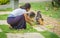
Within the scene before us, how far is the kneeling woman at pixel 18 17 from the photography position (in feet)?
16.8

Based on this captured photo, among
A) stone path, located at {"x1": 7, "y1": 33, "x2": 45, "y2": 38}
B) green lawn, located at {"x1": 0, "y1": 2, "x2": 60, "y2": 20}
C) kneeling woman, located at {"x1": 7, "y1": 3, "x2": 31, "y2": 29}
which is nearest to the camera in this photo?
stone path, located at {"x1": 7, "y1": 33, "x2": 45, "y2": 38}

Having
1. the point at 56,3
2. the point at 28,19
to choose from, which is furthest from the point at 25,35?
the point at 56,3

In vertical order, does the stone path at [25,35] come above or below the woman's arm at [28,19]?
below

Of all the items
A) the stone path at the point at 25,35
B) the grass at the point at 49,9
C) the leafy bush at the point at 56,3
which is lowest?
the stone path at the point at 25,35

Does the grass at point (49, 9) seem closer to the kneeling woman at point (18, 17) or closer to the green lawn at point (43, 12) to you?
the green lawn at point (43, 12)

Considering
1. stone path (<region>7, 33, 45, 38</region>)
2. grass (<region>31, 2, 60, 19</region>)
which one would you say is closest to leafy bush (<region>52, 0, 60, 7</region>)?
grass (<region>31, 2, 60, 19</region>)

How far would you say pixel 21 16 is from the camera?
5.13m

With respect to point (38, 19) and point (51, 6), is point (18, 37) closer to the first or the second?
point (38, 19)

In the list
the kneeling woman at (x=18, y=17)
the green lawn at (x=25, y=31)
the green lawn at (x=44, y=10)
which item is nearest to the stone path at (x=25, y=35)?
the green lawn at (x=25, y=31)

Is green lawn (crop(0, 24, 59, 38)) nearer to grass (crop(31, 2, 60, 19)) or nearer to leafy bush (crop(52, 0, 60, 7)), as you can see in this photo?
grass (crop(31, 2, 60, 19))

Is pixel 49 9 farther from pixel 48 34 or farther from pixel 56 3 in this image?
pixel 48 34

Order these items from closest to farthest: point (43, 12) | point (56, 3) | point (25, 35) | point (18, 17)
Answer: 1. point (25, 35)
2. point (18, 17)
3. point (43, 12)
4. point (56, 3)

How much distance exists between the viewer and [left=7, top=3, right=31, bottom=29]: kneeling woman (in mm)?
5117

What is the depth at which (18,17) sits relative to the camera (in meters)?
5.14
